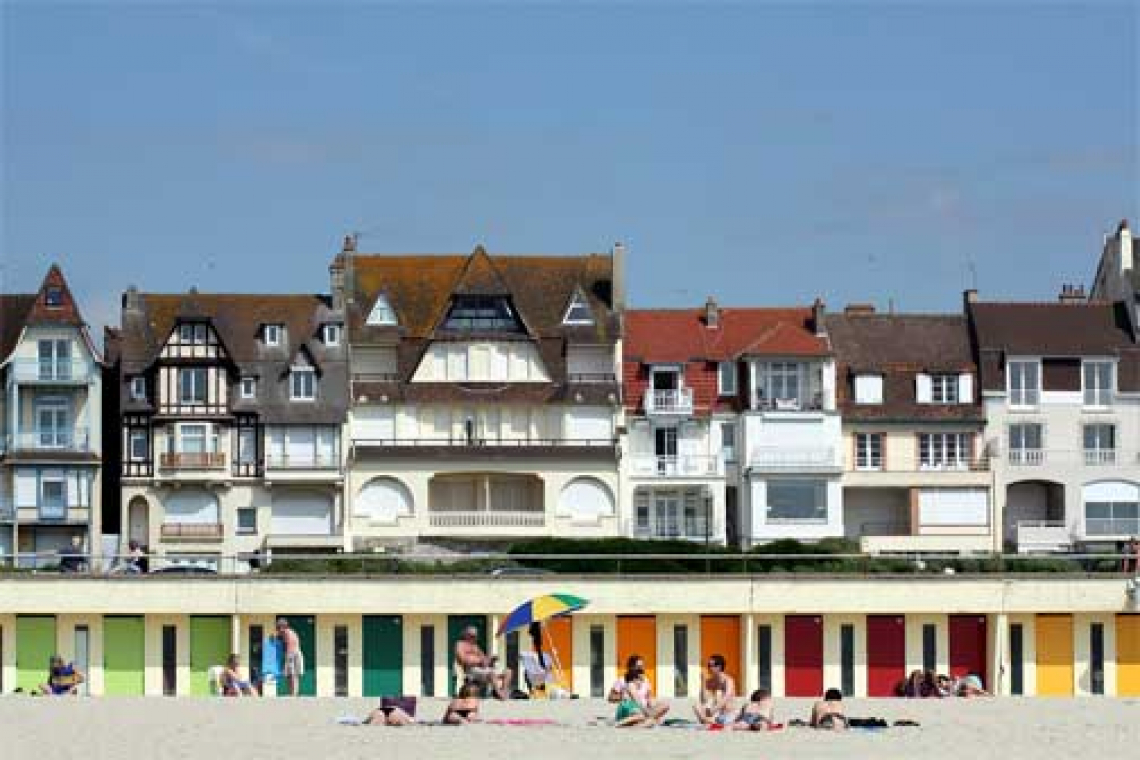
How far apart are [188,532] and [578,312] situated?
11.0m

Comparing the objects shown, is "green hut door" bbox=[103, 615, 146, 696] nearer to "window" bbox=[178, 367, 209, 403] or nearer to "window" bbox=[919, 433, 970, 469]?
"window" bbox=[178, 367, 209, 403]

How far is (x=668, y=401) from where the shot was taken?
71750mm

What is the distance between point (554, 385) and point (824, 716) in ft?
117

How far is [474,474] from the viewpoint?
71.2m

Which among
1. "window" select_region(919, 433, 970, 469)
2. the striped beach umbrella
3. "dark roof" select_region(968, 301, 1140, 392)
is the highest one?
"dark roof" select_region(968, 301, 1140, 392)

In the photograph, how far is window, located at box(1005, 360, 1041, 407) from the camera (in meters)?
72.6

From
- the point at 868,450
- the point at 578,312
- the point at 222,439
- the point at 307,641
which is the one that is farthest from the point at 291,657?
the point at 868,450

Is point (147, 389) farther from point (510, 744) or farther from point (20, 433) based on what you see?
point (510, 744)

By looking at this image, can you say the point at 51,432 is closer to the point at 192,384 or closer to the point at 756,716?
the point at 192,384

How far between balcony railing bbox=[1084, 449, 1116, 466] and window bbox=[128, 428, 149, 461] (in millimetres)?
23056

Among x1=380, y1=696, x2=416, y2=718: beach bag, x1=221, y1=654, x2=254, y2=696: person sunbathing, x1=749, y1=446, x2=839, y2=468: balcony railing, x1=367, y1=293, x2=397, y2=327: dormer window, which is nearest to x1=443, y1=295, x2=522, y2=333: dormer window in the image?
x1=367, y1=293, x2=397, y2=327: dormer window

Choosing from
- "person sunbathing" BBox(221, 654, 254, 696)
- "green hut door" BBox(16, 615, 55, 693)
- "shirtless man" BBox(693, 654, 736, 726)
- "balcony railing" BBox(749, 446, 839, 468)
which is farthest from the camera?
"balcony railing" BBox(749, 446, 839, 468)

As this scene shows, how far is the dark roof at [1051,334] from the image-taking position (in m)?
72.6

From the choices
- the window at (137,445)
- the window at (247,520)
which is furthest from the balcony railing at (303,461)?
the window at (137,445)
